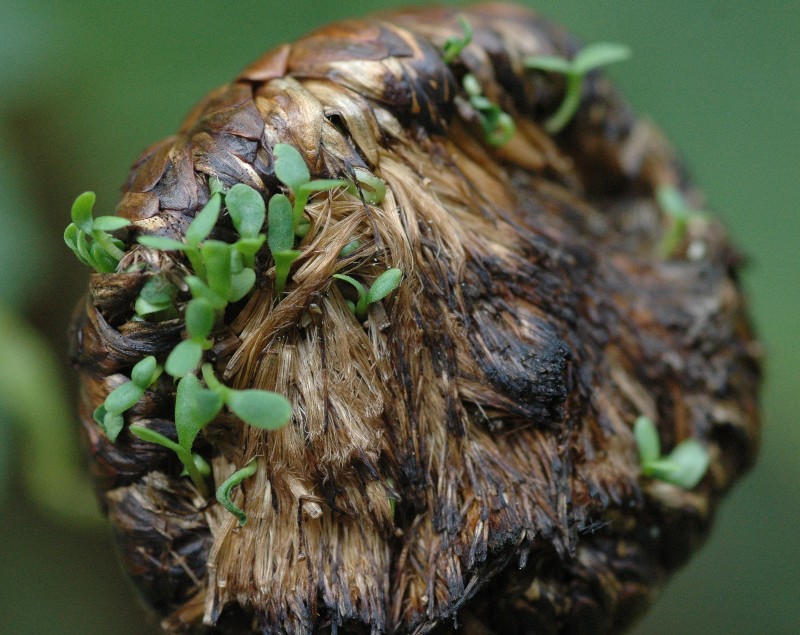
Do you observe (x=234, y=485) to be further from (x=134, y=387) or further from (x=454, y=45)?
(x=454, y=45)

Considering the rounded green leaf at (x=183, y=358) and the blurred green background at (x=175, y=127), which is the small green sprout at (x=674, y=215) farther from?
the rounded green leaf at (x=183, y=358)

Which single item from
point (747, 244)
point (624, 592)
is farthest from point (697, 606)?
point (624, 592)

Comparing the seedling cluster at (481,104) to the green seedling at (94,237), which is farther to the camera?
the seedling cluster at (481,104)

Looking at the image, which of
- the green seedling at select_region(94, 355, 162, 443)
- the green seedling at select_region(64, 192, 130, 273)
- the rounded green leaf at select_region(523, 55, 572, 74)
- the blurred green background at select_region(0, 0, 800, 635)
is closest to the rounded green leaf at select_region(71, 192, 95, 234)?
the green seedling at select_region(64, 192, 130, 273)

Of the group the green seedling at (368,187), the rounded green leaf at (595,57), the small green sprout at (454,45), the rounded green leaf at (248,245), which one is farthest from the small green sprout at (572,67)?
the rounded green leaf at (248,245)

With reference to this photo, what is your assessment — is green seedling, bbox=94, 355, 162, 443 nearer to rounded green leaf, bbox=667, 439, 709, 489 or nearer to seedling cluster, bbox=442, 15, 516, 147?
seedling cluster, bbox=442, 15, 516, 147

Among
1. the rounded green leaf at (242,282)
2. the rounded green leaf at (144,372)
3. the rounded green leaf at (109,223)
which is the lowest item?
the rounded green leaf at (144,372)
